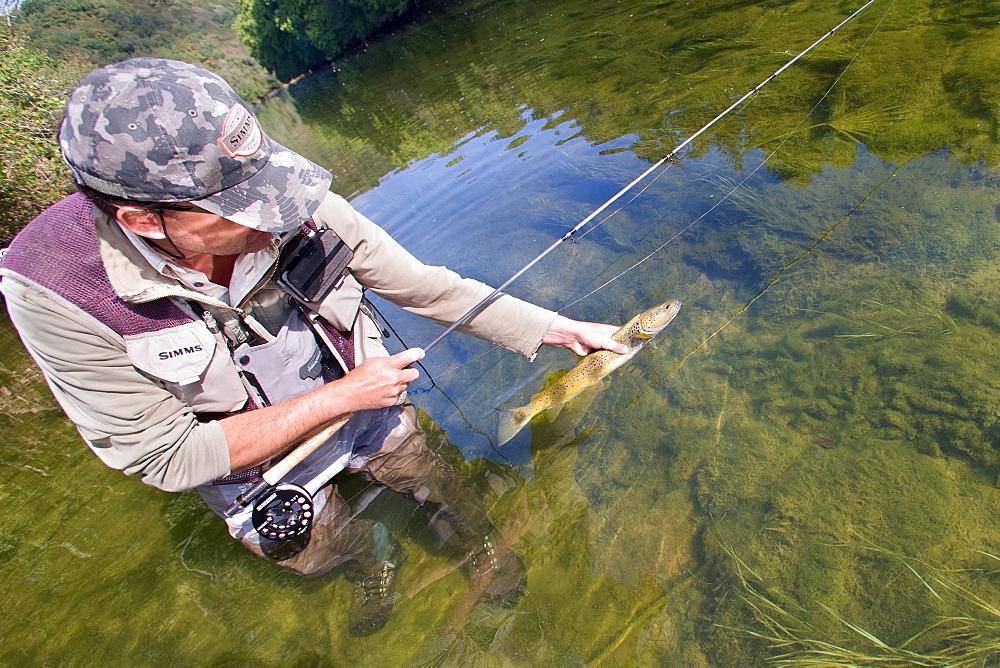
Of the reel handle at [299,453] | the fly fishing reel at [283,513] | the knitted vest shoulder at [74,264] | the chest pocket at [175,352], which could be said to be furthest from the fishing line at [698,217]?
the knitted vest shoulder at [74,264]

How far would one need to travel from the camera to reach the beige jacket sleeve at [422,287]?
287 centimetres

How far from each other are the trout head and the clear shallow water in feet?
0.72

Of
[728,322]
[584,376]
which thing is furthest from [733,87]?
[584,376]

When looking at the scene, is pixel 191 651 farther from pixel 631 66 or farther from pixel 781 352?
pixel 631 66

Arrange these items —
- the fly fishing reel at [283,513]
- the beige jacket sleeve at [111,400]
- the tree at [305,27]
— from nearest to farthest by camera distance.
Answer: the beige jacket sleeve at [111,400], the fly fishing reel at [283,513], the tree at [305,27]

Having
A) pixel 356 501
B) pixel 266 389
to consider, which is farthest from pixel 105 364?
pixel 356 501

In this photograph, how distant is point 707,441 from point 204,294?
122 inches

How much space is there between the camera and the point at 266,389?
2.81 m

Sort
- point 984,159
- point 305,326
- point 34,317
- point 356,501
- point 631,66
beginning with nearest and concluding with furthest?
1. point 34,317
2. point 305,326
3. point 356,501
4. point 984,159
5. point 631,66

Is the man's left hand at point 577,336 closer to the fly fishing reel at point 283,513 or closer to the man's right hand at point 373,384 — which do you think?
the man's right hand at point 373,384

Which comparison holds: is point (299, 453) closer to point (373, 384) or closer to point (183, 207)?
point (373, 384)

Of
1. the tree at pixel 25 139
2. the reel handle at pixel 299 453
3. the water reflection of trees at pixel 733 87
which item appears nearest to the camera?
the reel handle at pixel 299 453

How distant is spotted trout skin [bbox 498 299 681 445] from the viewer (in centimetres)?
404

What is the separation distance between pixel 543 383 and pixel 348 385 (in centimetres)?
225
